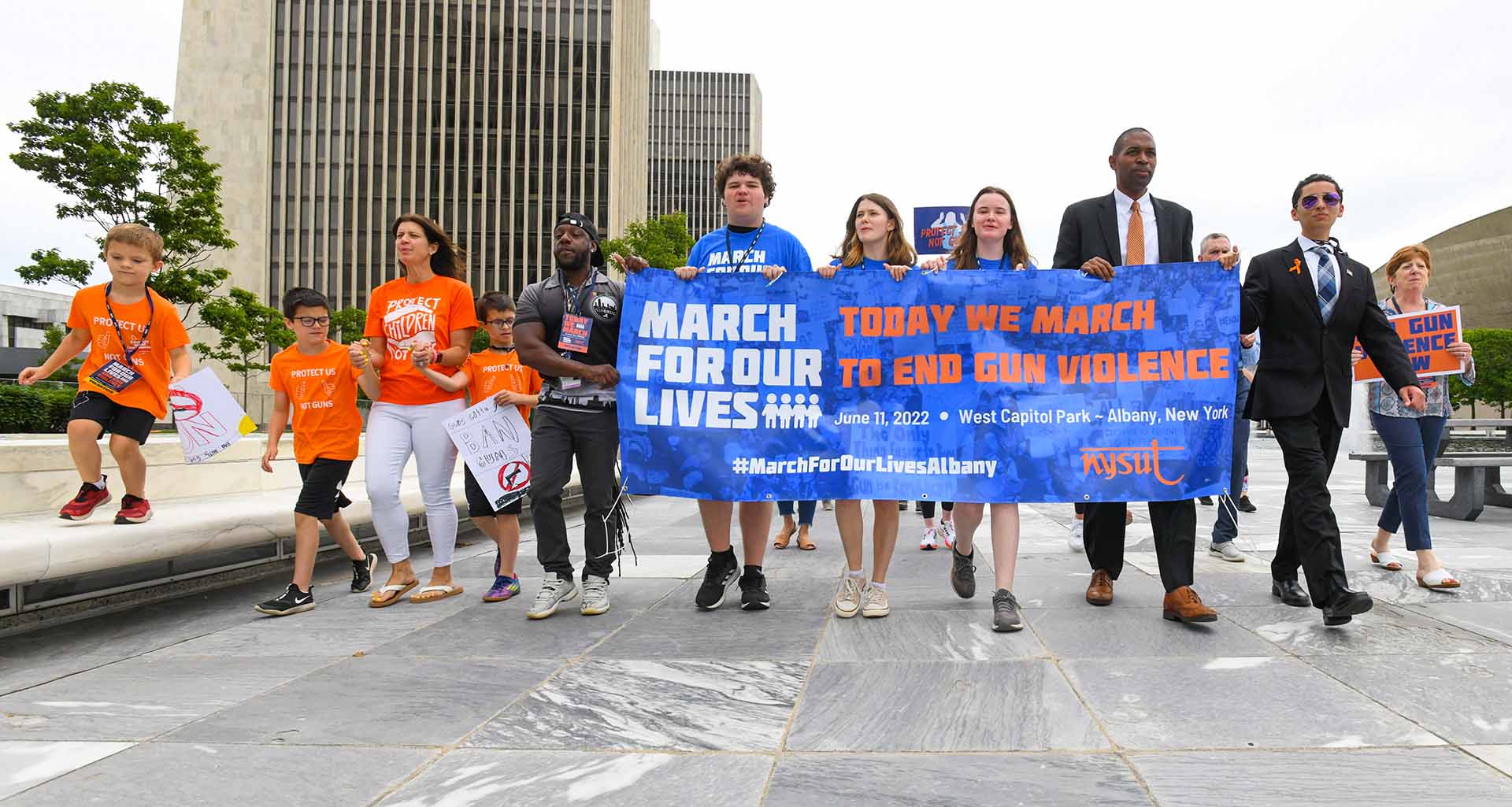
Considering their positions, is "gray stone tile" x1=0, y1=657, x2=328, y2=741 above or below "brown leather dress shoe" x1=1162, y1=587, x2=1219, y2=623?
below

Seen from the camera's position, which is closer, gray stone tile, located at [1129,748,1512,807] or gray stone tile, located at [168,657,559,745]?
gray stone tile, located at [1129,748,1512,807]

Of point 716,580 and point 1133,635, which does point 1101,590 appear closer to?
point 1133,635

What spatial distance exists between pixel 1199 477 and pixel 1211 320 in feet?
2.38

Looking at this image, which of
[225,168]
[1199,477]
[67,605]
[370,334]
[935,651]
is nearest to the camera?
[935,651]

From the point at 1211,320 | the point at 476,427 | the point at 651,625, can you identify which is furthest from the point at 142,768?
the point at 1211,320

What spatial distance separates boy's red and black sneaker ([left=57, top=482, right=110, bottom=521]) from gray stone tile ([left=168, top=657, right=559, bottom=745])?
2.10 metres

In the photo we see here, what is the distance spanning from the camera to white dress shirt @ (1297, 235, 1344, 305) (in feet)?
13.0

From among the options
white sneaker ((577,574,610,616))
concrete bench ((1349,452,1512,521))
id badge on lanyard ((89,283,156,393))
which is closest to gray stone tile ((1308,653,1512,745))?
white sneaker ((577,574,610,616))

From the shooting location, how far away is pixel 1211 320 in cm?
405

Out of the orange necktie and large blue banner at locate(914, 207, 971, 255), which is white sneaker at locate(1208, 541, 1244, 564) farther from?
large blue banner at locate(914, 207, 971, 255)

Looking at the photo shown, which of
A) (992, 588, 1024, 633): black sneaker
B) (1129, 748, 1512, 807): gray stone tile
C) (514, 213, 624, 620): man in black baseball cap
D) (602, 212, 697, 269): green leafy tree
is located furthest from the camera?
(602, 212, 697, 269): green leafy tree

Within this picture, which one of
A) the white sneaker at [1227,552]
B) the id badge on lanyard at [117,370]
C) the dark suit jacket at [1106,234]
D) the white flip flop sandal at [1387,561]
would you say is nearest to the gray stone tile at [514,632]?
the id badge on lanyard at [117,370]

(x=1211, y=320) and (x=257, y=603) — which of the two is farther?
(x=257, y=603)

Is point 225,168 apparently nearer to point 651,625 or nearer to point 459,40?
point 459,40
